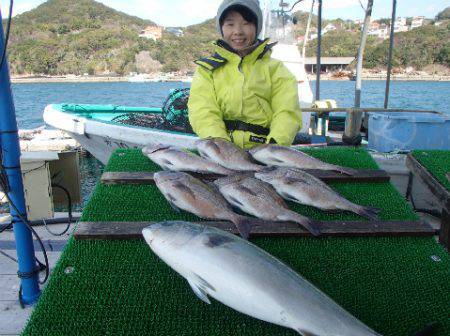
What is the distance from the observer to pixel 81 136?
8938 millimetres

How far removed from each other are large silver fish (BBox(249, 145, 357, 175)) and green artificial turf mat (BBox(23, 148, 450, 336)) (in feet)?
2.58

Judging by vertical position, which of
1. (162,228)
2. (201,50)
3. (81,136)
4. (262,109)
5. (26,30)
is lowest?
(81,136)

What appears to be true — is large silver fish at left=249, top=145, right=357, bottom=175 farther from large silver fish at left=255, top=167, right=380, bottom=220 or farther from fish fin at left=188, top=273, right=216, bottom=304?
fish fin at left=188, top=273, right=216, bottom=304

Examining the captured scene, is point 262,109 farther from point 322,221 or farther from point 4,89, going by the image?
point 4,89

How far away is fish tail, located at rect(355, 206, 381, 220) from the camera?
2437 mm

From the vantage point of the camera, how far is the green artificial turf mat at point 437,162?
3.17 m

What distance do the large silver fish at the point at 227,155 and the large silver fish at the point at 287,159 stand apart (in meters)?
0.13

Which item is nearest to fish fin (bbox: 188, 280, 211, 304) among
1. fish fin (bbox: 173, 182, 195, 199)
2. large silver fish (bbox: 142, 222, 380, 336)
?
large silver fish (bbox: 142, 222, 380, 336)

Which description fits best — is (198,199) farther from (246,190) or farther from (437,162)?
(437,162)

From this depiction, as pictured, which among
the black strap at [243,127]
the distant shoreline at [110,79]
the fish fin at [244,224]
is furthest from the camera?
the distant shoreline at [110,79]

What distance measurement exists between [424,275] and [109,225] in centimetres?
189

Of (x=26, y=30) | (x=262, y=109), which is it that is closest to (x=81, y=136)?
(x=262, y=109)

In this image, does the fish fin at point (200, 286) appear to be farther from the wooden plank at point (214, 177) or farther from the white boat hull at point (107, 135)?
the white boat hull at point (107, 135)

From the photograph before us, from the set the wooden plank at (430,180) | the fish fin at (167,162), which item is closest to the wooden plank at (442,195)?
the wooden plank at (430,180)
